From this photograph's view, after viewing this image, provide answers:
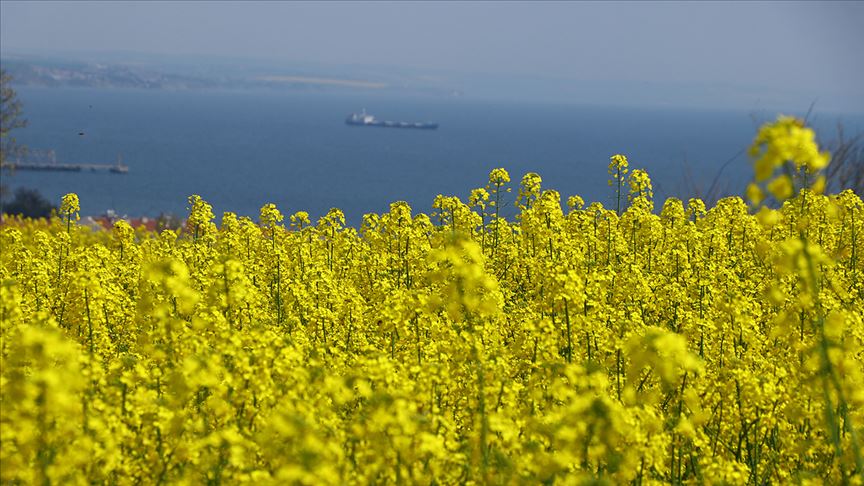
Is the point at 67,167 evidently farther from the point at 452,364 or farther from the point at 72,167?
the point at 452,364

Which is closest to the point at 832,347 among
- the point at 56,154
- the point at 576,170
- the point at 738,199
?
the point at 738,199

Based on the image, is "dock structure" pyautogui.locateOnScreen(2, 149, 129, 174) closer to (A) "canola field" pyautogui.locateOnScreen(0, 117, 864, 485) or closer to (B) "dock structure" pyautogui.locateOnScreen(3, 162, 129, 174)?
(B) "dock structure" pyautogui.locateOnScreen(3, 162, 129, 174)

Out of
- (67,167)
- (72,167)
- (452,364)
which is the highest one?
(452,364)

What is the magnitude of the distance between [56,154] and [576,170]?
10002 centimetres

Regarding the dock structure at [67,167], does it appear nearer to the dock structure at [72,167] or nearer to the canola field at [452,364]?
the dock structure at [72,167]

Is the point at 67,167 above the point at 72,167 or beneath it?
beneath

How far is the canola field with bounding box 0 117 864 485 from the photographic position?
6812mm

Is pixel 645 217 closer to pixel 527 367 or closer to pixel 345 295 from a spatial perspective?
pixel 345 295

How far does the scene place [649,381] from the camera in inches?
404

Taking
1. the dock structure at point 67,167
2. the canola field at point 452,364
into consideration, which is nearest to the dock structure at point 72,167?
the dock structure at point 67,167

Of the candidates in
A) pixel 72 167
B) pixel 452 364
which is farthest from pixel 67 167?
pixel 452 364

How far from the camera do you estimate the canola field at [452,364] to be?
681cm

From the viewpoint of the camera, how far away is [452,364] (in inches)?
392

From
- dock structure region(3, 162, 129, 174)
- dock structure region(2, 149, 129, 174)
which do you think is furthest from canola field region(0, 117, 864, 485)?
dock structure region(2, 149, 129, 174)
